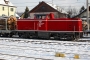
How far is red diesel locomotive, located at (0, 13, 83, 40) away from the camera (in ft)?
75.9

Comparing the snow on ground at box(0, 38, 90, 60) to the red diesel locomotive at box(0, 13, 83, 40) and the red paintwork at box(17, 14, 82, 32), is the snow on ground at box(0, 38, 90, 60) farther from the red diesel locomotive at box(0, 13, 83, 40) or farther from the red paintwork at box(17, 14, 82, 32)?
the red paintwork at box(17, 14, 82, 32)

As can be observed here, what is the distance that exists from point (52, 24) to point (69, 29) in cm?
198

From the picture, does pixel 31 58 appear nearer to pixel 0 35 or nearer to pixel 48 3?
pixel 0 35

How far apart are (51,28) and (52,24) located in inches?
17.6

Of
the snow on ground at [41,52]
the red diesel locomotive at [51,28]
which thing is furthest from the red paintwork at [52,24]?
the snow on ground at [41,52]

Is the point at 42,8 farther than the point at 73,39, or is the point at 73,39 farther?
the point at 42,8

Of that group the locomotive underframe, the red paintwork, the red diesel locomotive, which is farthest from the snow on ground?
the red paintwork

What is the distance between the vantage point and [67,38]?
23.1 m

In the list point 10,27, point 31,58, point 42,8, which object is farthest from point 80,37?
point 42,8

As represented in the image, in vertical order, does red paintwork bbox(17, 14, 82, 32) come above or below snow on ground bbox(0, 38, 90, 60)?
above

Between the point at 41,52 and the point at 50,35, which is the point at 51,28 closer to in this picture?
the point at 50,35

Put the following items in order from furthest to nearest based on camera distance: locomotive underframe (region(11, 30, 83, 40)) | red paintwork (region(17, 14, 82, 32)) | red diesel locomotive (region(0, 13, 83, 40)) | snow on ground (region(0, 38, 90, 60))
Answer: red paintwork (region(17, 14, 82, 32)) < red diesel locomotive (region(0, 13, 83, 40)) < locomotive underframe (region(11, 30, 83, 40)) < snow on ground (region(0, 38, 90, 60))

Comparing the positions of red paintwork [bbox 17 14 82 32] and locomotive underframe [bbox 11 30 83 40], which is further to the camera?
red paintwork [bbox 17 14 82 32]

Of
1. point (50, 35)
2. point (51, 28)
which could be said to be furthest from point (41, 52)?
point (51, 28)
